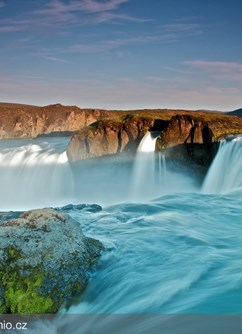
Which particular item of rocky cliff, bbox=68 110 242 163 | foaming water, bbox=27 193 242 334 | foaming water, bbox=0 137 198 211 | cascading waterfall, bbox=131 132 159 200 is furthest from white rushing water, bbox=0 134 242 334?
cascading waterfall, bbox=131 132 159 200

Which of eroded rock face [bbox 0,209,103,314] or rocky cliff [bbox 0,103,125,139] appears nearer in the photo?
eroded rock face [bbox 0,209,103,314]

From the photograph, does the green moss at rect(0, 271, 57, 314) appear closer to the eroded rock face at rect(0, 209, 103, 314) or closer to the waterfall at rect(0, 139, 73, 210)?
the eroded rock face at rect(0, 209, 103, 314)

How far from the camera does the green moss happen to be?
6.61 m

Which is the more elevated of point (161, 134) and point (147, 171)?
point (161, 134)

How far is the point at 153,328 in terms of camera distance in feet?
20.8

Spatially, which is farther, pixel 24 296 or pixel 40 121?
pixel 40 121

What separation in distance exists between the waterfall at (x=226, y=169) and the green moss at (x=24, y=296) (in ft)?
50.6

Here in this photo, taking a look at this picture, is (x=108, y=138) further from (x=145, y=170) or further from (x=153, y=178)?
(x=153, y=178)

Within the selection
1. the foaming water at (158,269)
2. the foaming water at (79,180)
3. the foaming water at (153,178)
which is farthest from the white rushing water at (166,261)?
the foaming water at (79,180)

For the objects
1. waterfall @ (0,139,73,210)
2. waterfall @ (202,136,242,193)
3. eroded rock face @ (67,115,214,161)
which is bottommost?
waterfall @ (0,139,73,210)

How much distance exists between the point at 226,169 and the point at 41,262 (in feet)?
55.5

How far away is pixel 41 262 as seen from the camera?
7316 millimetres

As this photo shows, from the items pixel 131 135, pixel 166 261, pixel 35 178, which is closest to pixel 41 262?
pixel 166 261

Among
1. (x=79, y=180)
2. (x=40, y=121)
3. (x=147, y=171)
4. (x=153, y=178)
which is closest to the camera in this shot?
(x=153, y=178)
